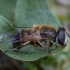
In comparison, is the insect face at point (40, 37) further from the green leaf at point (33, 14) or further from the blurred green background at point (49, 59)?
the green leaf at point (33, 14)

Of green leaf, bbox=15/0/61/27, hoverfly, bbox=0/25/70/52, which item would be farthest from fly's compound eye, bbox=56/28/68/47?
green leaf, bbox=15/0/61/27

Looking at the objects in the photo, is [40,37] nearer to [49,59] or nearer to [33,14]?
[49,59]

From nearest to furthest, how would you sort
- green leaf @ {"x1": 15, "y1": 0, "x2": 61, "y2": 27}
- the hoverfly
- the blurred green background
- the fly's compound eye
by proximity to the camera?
the hoverfly
the fly's compound eye
the blurred green background
green leaf @ {"x1": 15, "y1": 0, "x2": 61, "y2": 27}

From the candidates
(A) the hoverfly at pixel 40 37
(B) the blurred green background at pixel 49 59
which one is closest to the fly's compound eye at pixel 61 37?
(A) the hoverfly at pixel 40 37

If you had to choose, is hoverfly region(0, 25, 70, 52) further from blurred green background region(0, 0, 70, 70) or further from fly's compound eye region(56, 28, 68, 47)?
blurred green background region(0, 0, 70, 70)

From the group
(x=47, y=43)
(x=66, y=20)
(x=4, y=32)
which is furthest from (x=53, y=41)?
(x=66, y=20)

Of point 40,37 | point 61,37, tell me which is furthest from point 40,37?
point 61,37

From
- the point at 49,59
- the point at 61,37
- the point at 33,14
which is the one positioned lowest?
the point at 49,59

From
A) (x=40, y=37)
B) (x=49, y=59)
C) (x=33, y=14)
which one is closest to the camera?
(x=40, y=37)
